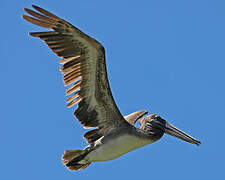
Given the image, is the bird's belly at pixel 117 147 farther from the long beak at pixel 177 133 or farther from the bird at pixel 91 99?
the long beak at pixel 177 133

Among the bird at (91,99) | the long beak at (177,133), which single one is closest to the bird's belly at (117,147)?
the bird at (91,99)

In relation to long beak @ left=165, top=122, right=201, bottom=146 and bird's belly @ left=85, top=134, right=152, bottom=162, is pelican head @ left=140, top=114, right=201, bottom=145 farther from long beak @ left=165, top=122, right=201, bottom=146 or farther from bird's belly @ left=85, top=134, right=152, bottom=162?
bird's belly @ left=85, top=134, right=152, bottom=162

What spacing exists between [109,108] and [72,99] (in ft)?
2.42

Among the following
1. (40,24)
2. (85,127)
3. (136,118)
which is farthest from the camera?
(136,118)

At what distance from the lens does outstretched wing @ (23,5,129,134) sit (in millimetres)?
12477

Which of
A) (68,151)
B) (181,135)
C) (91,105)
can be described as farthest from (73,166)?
(181,135)

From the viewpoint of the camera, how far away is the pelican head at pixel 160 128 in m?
13.3

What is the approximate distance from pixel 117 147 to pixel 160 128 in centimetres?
110

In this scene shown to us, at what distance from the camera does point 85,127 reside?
13.1m

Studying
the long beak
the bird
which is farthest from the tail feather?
the long beak

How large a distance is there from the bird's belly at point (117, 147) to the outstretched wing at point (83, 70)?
36 cm

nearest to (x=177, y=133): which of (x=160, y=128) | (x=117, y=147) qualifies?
(x=160, y=128)

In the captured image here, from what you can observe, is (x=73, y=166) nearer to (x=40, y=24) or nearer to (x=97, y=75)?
(x=97, y=75)

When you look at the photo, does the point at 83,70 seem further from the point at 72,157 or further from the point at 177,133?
the point at 177,133
